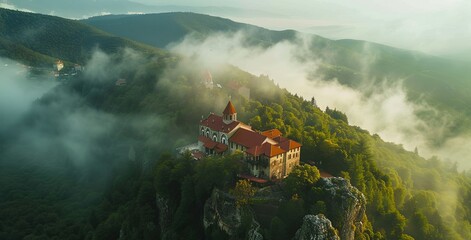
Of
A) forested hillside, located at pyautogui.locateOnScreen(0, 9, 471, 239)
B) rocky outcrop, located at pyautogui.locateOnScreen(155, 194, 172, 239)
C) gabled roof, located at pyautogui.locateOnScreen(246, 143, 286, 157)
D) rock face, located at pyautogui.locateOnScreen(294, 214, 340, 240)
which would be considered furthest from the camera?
rocky outcrop, located at pyautogui.locateOnScreen(155, 194, 172, 239)

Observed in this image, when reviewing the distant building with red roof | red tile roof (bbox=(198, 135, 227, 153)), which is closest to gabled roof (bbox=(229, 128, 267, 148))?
the distant building with red roof

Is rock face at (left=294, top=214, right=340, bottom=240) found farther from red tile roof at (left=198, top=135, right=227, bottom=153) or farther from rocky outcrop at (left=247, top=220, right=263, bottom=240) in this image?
red tile roof at (left=198, top=135, right=227, bottom=153)

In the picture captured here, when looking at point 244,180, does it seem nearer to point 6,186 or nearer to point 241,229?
point 241,229

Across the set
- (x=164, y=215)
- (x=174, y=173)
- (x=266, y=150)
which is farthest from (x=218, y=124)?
(x=164, y=215)

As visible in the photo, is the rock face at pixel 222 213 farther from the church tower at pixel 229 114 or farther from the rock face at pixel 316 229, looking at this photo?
the church tower at pixel 229 114

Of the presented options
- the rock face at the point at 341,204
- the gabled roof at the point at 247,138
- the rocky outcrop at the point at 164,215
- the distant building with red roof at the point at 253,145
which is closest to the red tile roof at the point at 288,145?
the distant building with red roof at the point at 253,145

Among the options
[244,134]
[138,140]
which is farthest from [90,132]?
[244,134]

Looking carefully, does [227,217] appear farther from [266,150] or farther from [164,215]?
[164,215]
